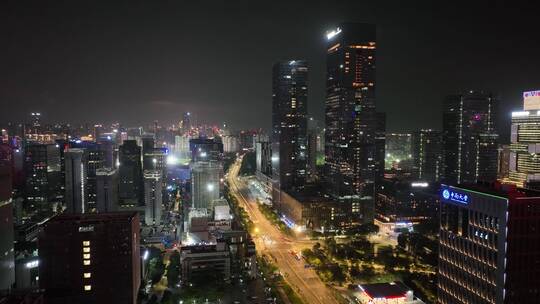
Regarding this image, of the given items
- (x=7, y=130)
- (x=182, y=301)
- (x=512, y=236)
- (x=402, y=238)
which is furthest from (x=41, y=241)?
(x=7, y=130)

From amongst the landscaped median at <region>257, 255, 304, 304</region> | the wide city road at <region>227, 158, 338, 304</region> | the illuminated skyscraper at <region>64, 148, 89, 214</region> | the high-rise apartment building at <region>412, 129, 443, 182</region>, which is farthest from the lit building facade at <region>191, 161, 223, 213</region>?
the high-rise apartment building at <region>412, 129, 443, 182</region>

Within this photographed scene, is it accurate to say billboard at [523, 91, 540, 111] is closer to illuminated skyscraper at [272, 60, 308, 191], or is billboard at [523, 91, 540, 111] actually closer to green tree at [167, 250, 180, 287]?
illuminated skyscraper at [272, 60, 308, 191]

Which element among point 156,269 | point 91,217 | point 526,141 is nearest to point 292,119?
point 526,141

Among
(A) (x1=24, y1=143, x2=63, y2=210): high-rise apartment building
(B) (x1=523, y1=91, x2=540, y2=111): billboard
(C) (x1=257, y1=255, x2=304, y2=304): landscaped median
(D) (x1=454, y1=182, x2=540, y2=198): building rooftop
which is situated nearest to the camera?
(D) (x1=454, y1=182, x2=540, y2=198): building rooftop

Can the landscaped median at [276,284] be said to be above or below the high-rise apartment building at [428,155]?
below

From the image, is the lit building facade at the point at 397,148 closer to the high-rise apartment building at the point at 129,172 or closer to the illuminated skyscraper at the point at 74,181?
the high-rise apartment building at the point at 129,172

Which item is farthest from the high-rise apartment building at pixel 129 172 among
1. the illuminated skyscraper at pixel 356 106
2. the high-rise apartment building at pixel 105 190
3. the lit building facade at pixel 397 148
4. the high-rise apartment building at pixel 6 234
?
the lit building facade at pixel 397 148
